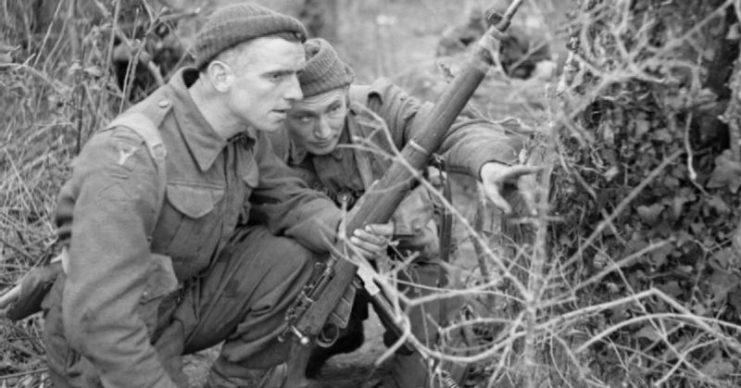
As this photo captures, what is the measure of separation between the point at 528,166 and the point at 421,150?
0.49 m

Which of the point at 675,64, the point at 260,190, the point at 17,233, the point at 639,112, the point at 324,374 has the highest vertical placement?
the point at 675,64

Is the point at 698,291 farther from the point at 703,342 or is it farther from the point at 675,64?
the point at 675,64

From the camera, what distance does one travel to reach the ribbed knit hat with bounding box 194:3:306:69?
406 centimetres

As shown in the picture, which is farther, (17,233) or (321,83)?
(17,233)

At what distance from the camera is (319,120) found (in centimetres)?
447

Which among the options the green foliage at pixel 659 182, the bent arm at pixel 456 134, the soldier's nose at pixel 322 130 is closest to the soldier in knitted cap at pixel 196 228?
the soldier's nose at pixel 322 130

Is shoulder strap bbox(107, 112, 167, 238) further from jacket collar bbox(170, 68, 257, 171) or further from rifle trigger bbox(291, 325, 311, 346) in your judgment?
rifle trigger bbox(291, 325, 311, 346)

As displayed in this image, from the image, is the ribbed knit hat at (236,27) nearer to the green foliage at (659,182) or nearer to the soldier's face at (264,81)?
the soldier's face at (264,81)

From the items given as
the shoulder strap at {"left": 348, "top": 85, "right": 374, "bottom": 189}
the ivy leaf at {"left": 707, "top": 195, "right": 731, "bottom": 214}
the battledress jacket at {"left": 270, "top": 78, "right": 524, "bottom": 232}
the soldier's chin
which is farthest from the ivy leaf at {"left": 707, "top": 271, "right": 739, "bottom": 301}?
the soldier's chin

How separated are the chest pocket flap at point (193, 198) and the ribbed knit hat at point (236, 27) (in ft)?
1.60

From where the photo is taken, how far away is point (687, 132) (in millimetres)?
3621

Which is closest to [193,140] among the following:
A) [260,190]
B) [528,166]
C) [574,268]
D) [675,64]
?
[260,190]

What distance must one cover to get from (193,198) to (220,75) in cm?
48

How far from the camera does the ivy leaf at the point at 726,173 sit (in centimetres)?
361
